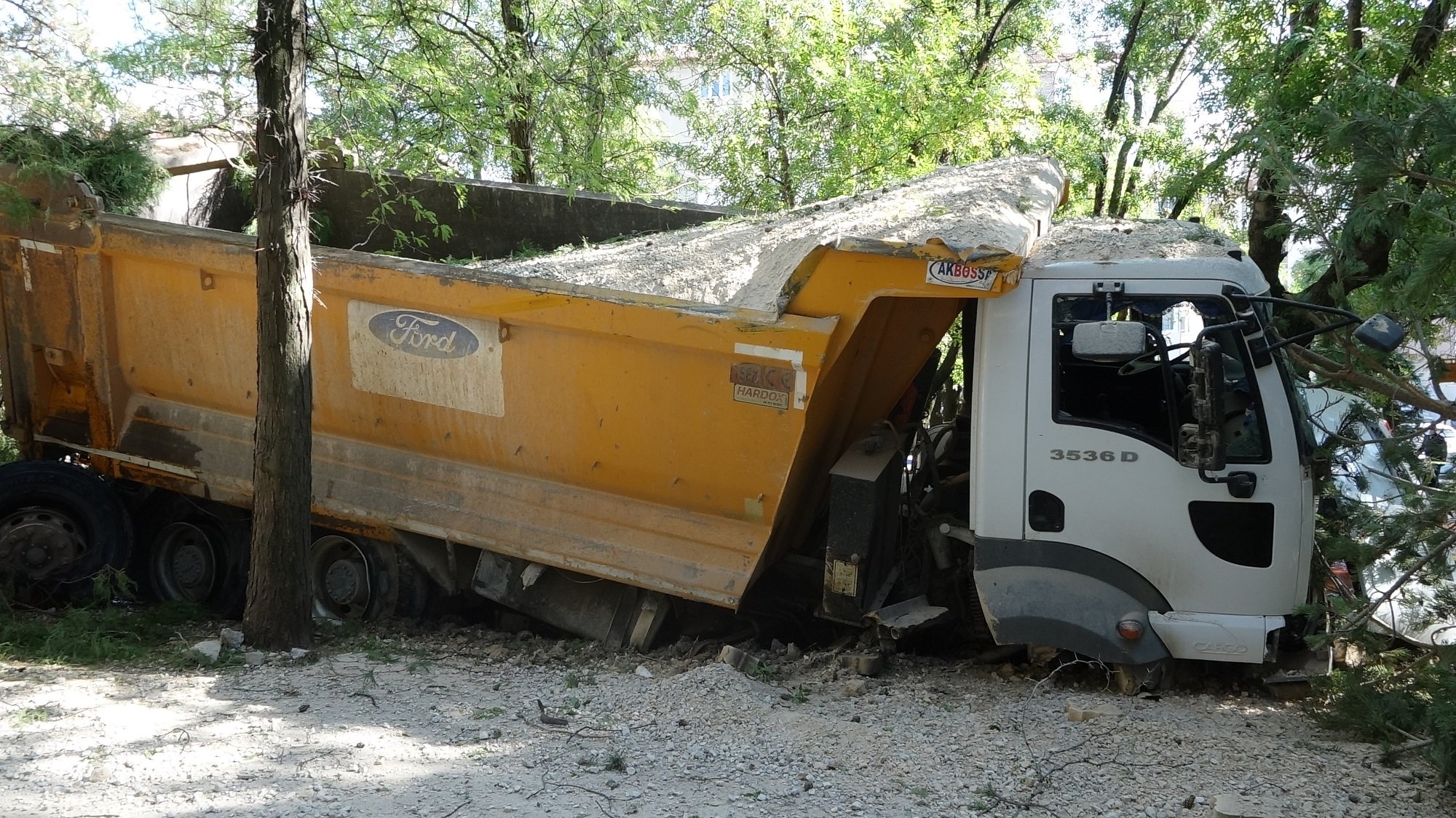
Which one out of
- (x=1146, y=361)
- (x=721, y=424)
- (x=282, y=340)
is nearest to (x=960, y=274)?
(x=1146, y=361)

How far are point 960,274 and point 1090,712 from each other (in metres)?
1.80

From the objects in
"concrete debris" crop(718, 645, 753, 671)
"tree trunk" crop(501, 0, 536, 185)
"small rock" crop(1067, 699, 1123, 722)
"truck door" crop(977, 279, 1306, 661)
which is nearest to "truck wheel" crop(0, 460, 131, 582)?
"tree trunk" crop(501, 0, 536, 185)

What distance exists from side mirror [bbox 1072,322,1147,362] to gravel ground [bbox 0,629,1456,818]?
4.66 ft

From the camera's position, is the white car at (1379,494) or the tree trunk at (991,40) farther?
the tree trunk at (991,40)

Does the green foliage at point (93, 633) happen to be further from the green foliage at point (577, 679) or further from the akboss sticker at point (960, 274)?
the akboss sticker at point (960, 274)

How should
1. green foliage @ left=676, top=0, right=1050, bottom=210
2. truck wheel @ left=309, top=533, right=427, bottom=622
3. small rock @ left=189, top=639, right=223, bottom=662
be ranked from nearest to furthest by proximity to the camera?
small rock @ left=189, top=639, right=223, bottom=662
truck wheel @ left=309, top=533, right=427, bottom=622
green foliage @ left=676, top=0, right=1050, bottom=210

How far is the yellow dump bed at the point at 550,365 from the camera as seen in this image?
15.9 feet

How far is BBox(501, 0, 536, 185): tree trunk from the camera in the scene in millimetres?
7703

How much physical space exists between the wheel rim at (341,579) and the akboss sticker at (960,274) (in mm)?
3282

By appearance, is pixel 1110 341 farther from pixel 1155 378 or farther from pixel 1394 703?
pixel 1394 703

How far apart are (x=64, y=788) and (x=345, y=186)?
5188 mm

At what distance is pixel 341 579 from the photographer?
5.93 m

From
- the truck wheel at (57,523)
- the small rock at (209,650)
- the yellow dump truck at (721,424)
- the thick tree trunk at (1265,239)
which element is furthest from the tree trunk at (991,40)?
the small rock at (209,650)

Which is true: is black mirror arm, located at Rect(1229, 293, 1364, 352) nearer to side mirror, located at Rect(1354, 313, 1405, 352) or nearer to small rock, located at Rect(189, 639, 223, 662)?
side mirror, located at Rect(1354, 313, 1405, 352)
